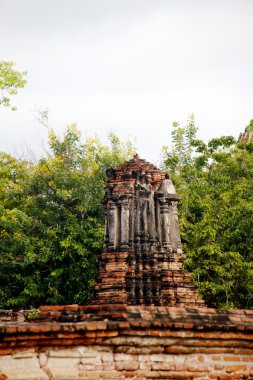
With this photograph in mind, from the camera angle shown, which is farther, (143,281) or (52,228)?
(52,228)

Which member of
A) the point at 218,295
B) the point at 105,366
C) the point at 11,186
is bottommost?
the point at 105,366

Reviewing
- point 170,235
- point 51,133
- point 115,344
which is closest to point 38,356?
point 115,344

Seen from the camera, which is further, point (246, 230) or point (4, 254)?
point (4, 254)

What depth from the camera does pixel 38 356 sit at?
3.66 meters

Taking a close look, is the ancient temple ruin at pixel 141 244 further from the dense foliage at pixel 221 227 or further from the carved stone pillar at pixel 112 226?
the dense foliage at pixel 221 227

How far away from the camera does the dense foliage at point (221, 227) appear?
12.5 metres

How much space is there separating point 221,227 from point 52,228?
23.6 feet

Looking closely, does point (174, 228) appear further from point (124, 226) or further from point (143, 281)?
point (143, 281)

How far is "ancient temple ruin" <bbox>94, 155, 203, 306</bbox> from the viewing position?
6.36 metres

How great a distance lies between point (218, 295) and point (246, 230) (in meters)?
2.70

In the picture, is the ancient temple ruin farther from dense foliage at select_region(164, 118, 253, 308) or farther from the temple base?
dense foliage at select_region(164, 118, 253, 308)

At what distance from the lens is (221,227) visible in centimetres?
1390

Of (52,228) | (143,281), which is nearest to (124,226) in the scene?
(143,281)

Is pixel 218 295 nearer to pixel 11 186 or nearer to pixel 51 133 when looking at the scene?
pixel 11 186
